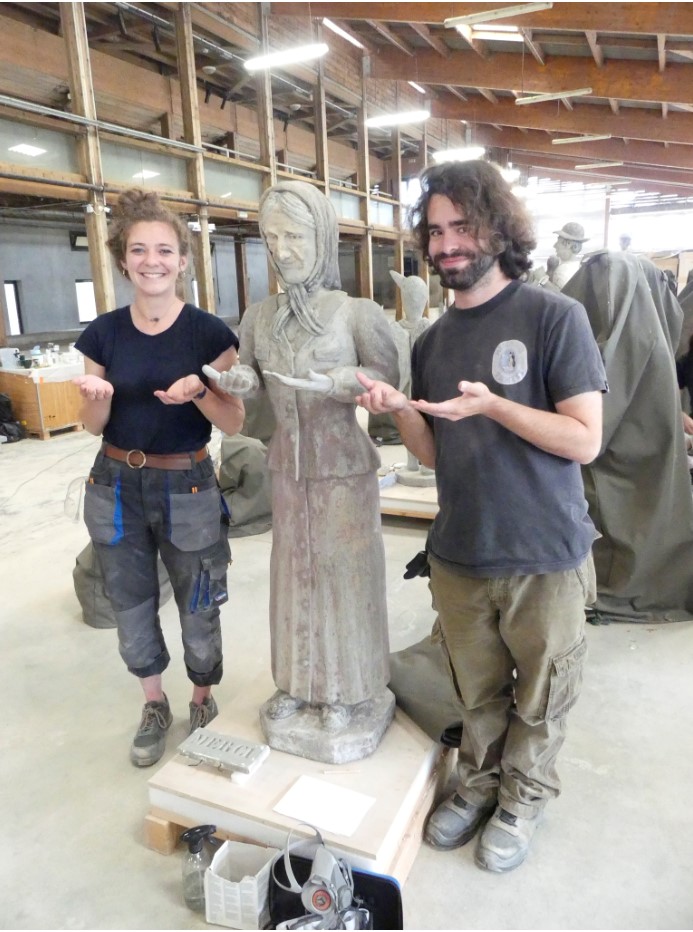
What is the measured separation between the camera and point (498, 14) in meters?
6.25

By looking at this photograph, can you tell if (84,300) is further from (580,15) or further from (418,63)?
(580,15)

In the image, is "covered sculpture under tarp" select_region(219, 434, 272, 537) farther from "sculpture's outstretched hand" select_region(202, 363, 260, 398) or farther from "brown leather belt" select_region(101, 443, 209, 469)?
"sculpture's outstretched hand" select_region(202, 363, 260, 398)

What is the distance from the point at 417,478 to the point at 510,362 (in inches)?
138

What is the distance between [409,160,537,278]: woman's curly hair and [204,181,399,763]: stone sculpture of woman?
1.16 feet

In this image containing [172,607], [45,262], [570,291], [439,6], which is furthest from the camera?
[45,262]

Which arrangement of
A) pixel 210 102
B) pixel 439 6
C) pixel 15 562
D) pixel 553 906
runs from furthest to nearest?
pixel 210 102 < pixel 439 6 < pixel 15 562 < pixel 553 906

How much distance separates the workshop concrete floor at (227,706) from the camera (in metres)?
1.84

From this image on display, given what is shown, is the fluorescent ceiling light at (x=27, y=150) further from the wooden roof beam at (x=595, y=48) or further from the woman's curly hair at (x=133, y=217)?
the wooden roof beam at (x=595, y=48)

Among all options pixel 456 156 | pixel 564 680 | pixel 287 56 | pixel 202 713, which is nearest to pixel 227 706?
pixel 202 713

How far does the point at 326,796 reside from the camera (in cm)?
190

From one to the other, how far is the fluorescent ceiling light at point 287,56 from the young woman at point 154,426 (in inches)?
258

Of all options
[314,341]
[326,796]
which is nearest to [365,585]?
[326,796]

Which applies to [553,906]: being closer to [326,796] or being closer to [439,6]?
[326,796]

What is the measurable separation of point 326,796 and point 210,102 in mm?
10203
